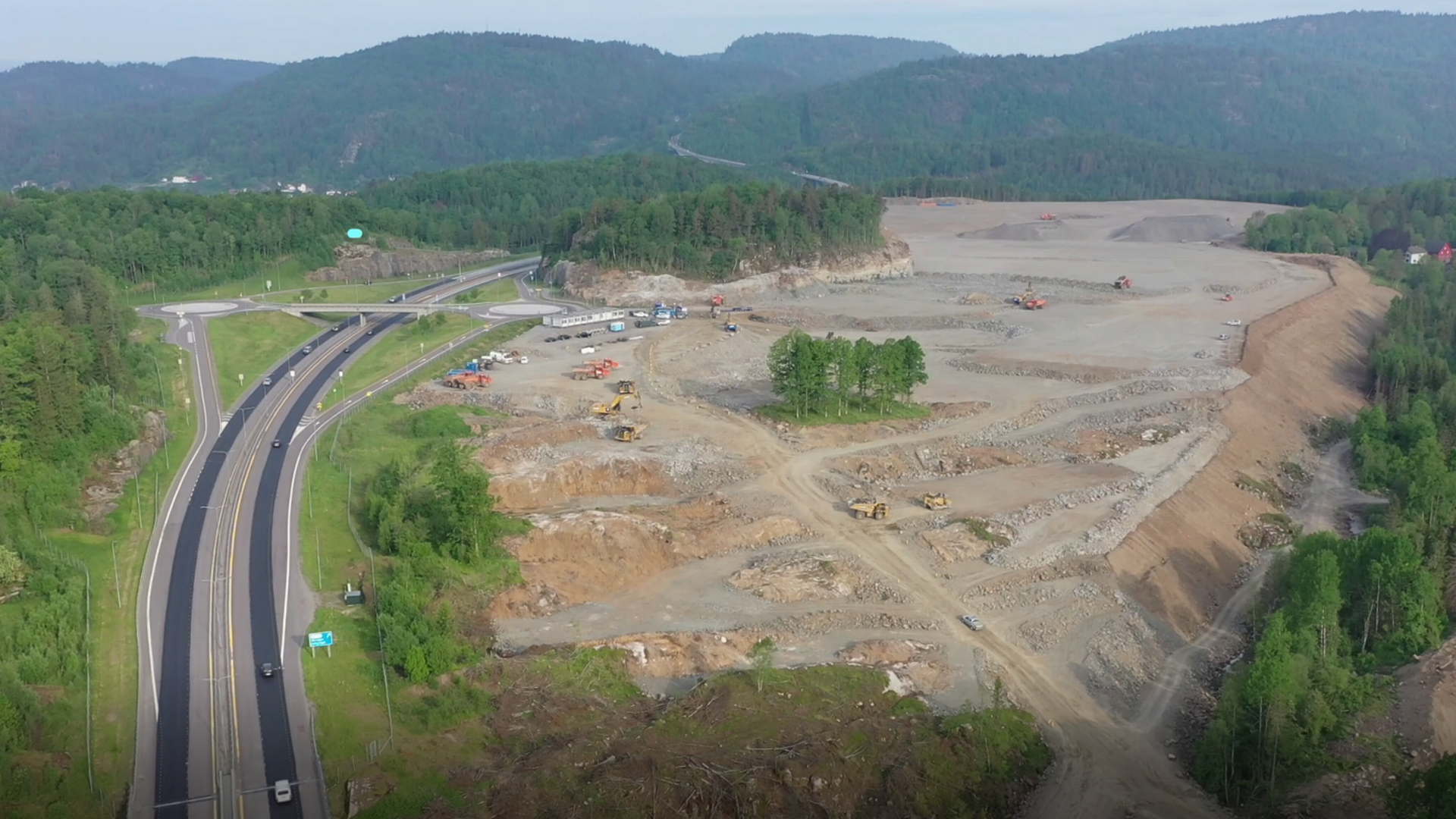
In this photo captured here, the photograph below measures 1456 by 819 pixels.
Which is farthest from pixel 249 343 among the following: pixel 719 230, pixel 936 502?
pixel 936 502

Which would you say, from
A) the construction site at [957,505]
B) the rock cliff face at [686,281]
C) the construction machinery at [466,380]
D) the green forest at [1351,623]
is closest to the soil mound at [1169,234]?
the rock cliff face at [686,281]

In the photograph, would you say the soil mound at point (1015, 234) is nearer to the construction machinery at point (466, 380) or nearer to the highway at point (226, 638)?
the construction machinery at point (466, 380)

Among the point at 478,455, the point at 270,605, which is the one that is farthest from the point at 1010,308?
the point at 270,605

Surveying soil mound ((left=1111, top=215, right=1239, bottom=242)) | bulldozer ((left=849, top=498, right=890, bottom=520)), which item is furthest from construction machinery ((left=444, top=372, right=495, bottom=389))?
soil mound ((left=1111, top=215, right=1239, bottom=242))

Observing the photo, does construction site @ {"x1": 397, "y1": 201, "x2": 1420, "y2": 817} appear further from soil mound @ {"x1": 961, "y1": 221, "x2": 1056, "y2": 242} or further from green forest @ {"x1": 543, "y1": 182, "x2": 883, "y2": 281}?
soil mound @ {"x1": 961, "y1": 221, "x2": 1056, "y2": 242}

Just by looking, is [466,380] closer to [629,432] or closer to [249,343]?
[629,432]

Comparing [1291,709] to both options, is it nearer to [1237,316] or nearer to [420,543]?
[420,543]
